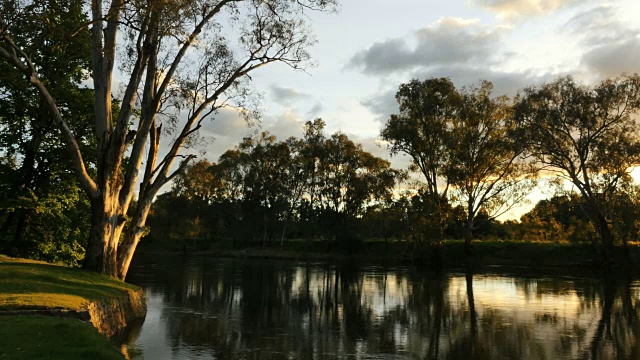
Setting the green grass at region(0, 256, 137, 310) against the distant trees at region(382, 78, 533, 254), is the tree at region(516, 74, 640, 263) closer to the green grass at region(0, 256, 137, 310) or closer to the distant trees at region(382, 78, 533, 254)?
the distant trees at region(382, 78, 533, 254)

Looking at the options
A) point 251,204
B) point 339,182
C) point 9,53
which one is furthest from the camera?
point 251,204

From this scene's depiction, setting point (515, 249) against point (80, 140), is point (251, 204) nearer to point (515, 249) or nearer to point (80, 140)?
point (515, 249)

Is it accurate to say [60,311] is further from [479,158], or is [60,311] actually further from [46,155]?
[479,158]

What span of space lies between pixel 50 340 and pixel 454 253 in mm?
53567

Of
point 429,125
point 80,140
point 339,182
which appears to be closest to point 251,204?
point 339,182

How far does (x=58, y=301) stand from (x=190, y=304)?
369 inches

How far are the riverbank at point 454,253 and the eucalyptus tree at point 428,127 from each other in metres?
5.88

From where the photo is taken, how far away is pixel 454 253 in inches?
2311

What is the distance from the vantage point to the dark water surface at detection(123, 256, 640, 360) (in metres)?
12.9

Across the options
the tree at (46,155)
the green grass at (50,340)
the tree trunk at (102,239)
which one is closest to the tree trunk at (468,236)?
the tree at (46,155)

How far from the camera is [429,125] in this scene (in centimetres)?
5931

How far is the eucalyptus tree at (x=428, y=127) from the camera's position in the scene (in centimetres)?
5841

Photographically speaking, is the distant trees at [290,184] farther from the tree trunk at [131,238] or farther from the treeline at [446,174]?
the tree trunk at [131,238]

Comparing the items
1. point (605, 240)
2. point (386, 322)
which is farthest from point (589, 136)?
point (386, 322)
